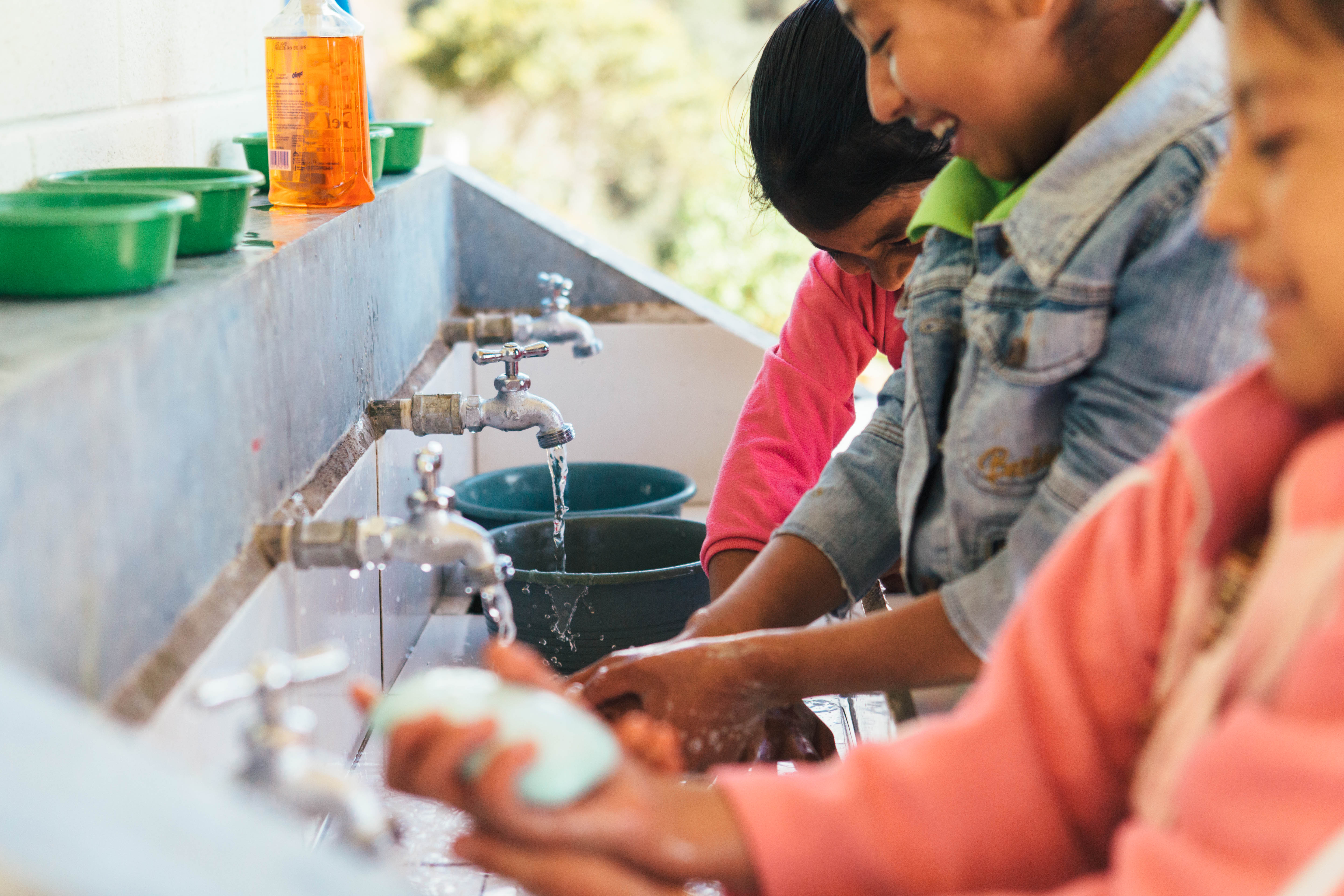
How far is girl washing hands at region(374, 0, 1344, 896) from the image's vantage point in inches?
22.1

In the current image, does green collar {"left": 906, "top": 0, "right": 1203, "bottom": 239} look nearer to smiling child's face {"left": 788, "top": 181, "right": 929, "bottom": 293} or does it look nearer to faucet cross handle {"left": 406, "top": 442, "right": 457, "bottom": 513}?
smiling child's face {"left": 788, "top": 181, "right": 929, "bottom": 293}

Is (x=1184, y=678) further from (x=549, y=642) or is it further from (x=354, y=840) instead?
(x=549, y=642)

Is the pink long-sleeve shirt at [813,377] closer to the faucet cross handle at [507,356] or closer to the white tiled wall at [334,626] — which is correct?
the faucet cross handle at [507,356]

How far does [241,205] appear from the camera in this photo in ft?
→ 3.38

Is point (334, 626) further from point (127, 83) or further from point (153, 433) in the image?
point (127, 83)

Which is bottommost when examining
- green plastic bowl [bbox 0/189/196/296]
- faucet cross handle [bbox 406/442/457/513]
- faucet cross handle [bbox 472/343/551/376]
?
faucet cross handle [bbox 472/343/551/376]

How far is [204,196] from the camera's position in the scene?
99 centimetres

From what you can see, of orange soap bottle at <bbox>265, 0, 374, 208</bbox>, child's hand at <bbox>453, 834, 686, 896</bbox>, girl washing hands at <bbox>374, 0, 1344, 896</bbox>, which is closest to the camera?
girl washing hands at <bbox>374, 0, 1344, 896</bbox>

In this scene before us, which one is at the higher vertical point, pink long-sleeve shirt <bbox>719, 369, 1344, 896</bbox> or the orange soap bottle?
the orange soap bottle

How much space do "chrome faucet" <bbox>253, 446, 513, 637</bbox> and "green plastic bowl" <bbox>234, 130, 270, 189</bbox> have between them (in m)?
0.62

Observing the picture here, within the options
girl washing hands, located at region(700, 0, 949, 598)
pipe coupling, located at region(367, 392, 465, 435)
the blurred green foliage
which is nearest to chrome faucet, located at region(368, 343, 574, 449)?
pipe coupling, located at region(367, 392, 465, 435)

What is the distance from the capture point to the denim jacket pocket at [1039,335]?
938 mm

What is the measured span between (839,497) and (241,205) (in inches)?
24.8

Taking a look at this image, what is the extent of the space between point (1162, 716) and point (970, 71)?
1.76ft
